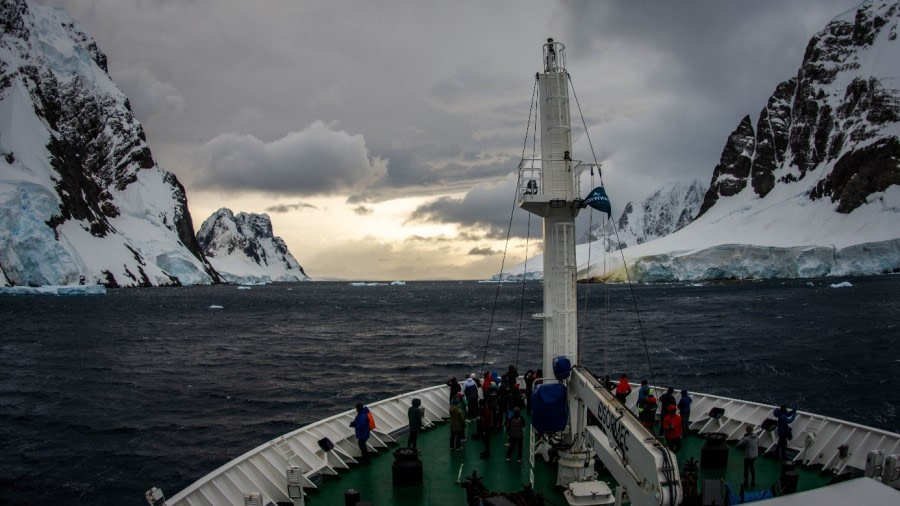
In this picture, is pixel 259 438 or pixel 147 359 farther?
pixel 147 359

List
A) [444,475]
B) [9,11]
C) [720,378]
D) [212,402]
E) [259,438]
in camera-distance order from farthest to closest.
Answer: [9,11] → [720,378] → [212,402] → [259,438] → [444,475]

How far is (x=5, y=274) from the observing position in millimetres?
128500

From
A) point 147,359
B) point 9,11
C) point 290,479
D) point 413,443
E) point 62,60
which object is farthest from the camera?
point 62,60

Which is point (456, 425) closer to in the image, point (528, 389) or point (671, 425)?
point (528, 389)

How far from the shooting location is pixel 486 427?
572 inches

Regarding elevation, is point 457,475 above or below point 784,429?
below

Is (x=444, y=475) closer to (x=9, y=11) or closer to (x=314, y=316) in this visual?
(x=314, y=316)

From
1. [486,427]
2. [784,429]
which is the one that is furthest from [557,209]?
[784,429]

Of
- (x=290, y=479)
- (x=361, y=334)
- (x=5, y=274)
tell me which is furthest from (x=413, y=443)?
(x=5, y=274)

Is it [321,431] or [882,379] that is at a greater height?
[321,431]

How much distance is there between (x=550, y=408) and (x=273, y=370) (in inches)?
1451

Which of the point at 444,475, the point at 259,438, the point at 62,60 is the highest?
the point at 62,60

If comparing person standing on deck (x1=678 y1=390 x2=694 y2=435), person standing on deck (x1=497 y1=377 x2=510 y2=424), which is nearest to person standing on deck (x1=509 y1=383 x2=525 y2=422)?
person standing on deck (x1=497 y1=377 x2=510 y2=424)

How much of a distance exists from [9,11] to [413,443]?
206102 mm
